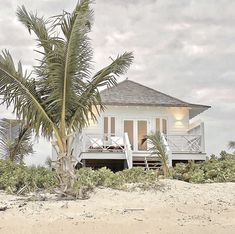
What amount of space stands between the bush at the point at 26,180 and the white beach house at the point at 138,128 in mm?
10213

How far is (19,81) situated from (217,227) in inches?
213

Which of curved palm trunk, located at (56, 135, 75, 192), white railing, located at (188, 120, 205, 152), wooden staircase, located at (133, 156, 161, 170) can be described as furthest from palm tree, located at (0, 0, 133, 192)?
white railing, located at (188, 120, 205, 152)

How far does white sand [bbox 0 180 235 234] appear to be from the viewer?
378 inches

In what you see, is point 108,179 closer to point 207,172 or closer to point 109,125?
point 207,172

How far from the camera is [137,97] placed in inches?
1059

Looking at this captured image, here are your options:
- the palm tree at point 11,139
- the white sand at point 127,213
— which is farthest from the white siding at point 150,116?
the white sand at point 127,213

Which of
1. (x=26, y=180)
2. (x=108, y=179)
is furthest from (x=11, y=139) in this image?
(x=108, y=179)

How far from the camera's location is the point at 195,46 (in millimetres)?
21719

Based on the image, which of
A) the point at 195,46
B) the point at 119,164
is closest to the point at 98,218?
the point at 195,46

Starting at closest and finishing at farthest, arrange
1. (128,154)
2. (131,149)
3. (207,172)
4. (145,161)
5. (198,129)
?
(207,172) < (128,154) < (145,161) < (131,149) < (198,129)

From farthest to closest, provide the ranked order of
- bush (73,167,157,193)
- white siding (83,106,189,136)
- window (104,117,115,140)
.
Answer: window (104,117,115,140), white siding (83,106,189,136), bush (73,167,157,193)

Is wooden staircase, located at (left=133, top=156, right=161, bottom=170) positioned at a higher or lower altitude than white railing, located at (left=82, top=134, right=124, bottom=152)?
lower

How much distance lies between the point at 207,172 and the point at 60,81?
5998mm

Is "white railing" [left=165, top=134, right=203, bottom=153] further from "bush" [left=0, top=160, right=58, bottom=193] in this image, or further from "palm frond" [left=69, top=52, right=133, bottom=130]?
"palm frond" [left=69, top=52, right=133, bottom=130]
